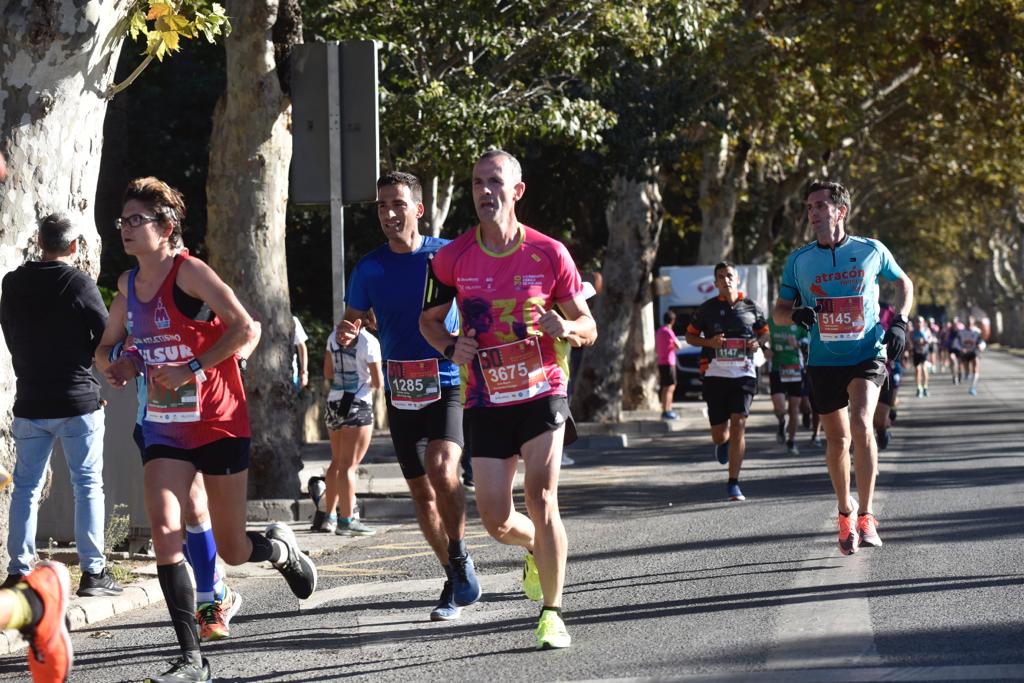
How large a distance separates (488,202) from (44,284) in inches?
97.7

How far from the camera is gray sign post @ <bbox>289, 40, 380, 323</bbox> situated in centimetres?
1143

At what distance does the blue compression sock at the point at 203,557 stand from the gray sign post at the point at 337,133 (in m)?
5.16

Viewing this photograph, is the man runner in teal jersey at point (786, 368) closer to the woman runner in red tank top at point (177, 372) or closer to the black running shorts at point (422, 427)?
the black running shorts at point (422, 427)

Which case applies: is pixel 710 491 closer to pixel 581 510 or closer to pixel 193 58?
pixel 581 510

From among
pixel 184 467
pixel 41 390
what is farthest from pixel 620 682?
pixel 41 390

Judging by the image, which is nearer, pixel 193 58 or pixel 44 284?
pixel 44 284

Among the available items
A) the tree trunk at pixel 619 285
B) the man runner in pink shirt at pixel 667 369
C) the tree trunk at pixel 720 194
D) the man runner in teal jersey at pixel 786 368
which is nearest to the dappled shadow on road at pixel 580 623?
the man runner in teal jersey at pixel 786 368

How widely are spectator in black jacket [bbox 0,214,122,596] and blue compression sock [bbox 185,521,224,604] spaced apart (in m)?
1.72

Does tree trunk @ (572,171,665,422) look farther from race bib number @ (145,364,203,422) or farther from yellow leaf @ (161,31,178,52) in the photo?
race bib number @ (145,364,203,422)

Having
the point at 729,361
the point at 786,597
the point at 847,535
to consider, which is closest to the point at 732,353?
the point at 729,361

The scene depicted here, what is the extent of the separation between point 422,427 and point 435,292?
84 centimetres

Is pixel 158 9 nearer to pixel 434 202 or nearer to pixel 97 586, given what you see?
pixel 97 586

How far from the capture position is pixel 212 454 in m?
6.04

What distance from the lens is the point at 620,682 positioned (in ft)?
18.5
